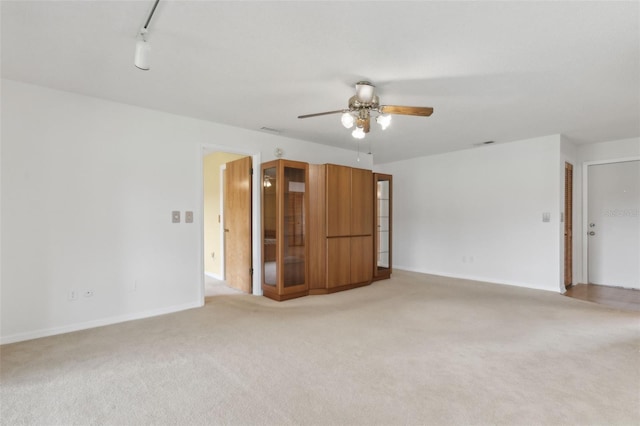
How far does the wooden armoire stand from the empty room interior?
0.11 ft

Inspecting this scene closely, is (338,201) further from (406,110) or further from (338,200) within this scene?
(406,110)

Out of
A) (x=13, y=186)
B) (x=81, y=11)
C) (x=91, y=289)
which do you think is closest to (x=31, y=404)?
(x=91, y=289)

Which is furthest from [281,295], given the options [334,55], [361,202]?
[334,55]

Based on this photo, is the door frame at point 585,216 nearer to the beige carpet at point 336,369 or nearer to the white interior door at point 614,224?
the white interior door at point 614,224

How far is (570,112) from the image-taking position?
3.92 m

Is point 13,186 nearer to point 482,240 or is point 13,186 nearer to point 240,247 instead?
point 240,247

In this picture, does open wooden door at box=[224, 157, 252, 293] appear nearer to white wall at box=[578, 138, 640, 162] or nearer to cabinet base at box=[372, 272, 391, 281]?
cabinet base at box=[372, 272, 391, 281]

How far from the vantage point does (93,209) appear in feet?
11.3

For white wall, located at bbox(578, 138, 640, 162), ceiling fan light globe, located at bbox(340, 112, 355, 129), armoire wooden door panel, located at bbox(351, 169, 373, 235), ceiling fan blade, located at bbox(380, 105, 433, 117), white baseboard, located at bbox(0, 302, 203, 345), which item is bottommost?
white baseboard, located at bbox(0, 302, 203, 345)

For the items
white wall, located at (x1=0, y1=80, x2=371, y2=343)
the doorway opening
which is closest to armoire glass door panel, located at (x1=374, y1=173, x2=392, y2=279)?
the doorway opening

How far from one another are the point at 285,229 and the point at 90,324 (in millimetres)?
2502

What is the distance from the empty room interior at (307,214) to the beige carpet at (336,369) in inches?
0.8

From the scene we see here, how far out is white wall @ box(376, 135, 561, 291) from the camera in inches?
202

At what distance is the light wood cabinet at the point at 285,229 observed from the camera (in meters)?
4.56
